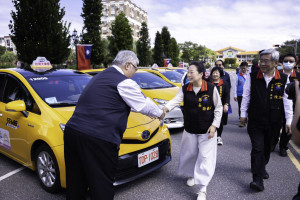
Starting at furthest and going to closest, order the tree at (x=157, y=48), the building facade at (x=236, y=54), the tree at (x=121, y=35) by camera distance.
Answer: the building facade at (x=236, y=54), the tree at (x=157, y=48), the tree at (x=121, y=35)

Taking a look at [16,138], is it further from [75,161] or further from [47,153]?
[75,161]

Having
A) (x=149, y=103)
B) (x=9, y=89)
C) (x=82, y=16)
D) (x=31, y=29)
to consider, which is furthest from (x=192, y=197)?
(x=82, y=16)

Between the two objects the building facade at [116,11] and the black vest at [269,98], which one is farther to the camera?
the building facade at [116,11]

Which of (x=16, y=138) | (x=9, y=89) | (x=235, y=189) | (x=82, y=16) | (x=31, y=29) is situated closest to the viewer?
(x=235, y=189)

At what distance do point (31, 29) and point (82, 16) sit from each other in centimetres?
1207

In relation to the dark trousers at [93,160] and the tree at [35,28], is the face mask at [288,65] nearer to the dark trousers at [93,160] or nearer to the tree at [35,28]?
the dark trousers at [93,160]

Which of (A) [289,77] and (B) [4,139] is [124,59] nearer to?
(B) [4,139]

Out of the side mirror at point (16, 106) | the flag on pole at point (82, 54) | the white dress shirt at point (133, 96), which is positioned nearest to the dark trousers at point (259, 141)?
the white dress shirt at point (133, 96)

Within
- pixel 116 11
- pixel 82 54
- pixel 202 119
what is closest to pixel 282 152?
pixel 202 119

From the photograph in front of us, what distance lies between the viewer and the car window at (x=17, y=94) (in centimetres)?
325

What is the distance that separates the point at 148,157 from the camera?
117 inches

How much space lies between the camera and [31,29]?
12.7 m

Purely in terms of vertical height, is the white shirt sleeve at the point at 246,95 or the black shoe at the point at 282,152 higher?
the white shirt sleeve at the point at 246,95

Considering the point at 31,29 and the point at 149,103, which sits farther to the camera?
the point at 31,29
